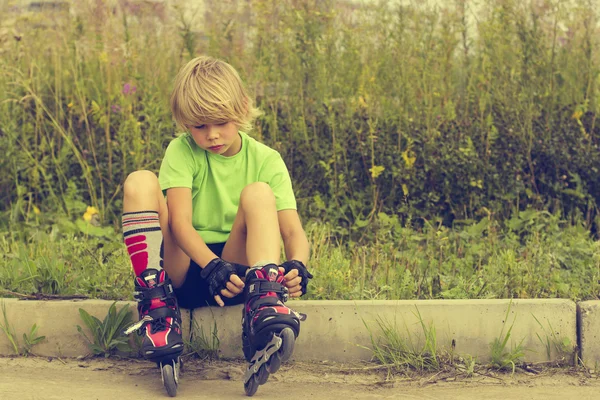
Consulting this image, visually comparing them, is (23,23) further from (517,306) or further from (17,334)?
(517,306)

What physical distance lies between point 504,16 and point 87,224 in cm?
298

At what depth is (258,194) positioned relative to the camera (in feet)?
11.4

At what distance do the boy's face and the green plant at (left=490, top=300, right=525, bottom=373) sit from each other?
53.2 inches

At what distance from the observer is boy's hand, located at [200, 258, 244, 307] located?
3.39 m

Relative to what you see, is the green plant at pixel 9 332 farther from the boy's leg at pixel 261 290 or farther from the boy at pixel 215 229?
the boy's leg at pixel 261 290

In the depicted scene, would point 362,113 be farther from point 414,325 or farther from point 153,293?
point 153,293

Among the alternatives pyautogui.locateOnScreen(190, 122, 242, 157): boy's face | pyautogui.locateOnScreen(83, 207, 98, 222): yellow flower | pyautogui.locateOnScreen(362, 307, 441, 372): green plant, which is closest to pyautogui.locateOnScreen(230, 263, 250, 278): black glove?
pyautogui.locateOnScreen(190, 122, 242, 157): boy's face

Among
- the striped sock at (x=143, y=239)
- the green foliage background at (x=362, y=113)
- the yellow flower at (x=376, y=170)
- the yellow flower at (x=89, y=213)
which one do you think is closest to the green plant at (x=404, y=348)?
the striped sock at (x=143, y=239)

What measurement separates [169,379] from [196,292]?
1.69 ft

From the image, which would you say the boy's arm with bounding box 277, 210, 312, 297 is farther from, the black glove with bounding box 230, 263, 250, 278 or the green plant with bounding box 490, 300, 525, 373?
the green plant with bounding box 490, 300, 525, 373

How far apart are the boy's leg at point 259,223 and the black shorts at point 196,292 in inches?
11.6

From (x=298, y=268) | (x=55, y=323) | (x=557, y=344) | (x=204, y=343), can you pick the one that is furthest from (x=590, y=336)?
(x=55, y=323)

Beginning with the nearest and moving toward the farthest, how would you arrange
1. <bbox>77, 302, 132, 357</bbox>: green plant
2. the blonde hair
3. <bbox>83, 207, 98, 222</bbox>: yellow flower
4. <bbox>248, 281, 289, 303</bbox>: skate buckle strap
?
1. <bbox>248, 281, 289, 303</bbox>: skate buckle strap
2. the blonde hair
3. <bbox>77, 302, 132, 357</bbox>: green plant
4. <bbox>83, 207, 98, 222</bbox>: yellow flower

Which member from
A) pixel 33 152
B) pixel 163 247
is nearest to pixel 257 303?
pixel 163 247
